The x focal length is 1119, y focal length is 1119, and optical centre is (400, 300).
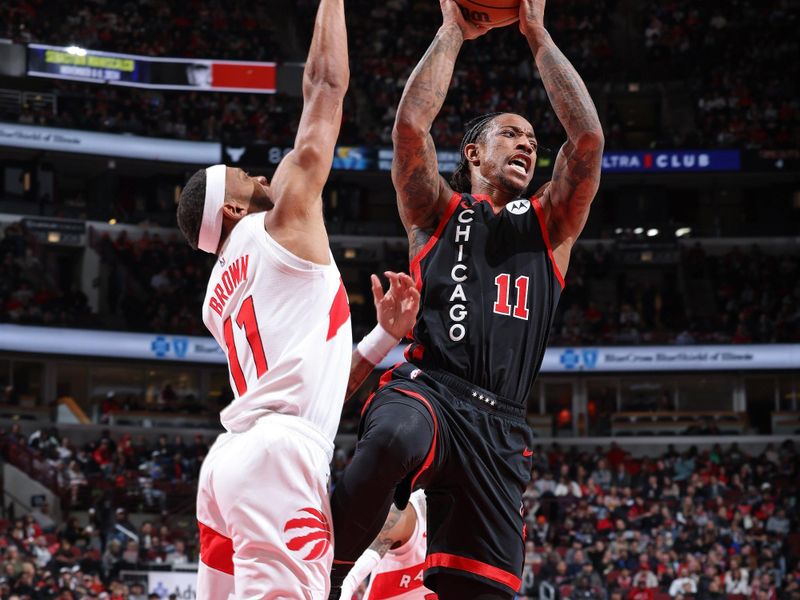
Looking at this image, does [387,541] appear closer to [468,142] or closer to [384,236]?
[468,142]

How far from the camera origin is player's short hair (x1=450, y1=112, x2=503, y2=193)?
234 inches

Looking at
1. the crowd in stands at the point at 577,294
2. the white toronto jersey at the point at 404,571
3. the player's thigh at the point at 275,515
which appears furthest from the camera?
the crowd in stands at the point at 577,294

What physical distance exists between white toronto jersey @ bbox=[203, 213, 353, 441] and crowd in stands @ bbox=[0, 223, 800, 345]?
25.5 m

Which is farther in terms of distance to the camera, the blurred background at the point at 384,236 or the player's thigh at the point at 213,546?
the blurred background at the point at 384,236

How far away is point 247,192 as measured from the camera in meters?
4.77

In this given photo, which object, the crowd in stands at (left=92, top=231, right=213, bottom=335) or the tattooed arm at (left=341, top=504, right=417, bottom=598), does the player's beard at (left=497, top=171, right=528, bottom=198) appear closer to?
the tattooed arm at (left=341, top=504, right=417, bottom=598)

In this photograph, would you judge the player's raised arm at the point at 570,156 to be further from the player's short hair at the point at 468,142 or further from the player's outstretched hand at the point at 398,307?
the player's outstretched hand at the point at 398,307

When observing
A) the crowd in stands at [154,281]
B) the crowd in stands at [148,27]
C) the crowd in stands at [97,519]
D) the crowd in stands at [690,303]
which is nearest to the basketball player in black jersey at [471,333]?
the crowd in stands at [97,519]

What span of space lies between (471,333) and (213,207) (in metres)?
1.35

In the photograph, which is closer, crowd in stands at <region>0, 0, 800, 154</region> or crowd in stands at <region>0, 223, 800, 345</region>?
crowd in stands at <region>0, 223, 800, 345</region>

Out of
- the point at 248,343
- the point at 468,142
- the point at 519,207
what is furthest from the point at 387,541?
the point at 248,343

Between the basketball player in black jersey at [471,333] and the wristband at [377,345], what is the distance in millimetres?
106

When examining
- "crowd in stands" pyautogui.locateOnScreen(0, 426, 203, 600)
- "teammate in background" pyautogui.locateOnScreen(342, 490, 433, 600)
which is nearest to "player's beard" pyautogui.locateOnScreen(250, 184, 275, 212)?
"teammate in background" pyautogui.locateOnScreen(342, 490, 433, 600)

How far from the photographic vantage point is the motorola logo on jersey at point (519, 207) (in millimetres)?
5562
